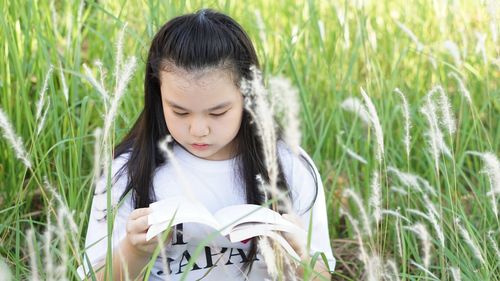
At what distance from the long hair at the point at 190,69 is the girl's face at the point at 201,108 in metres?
0.03

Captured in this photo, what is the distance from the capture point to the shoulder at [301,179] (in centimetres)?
204

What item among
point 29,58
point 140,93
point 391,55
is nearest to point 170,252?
point 140,93

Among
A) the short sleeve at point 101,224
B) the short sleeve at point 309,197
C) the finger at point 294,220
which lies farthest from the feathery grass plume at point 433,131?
the short sleeve at point 101,224

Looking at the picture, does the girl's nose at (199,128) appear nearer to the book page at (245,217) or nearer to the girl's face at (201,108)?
the girl's face at (201,108)

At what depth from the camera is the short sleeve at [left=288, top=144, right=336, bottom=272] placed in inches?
79.4

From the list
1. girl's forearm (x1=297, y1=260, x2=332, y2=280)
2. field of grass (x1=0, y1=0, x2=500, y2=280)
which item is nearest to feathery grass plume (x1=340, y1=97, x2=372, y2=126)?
field of grass (x1=0, y1=0, x2=500, y2=280)

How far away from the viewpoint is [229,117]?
6.03 ft

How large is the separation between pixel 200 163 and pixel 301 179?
0.25 m

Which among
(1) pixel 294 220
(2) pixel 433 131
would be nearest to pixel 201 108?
(1) pixel 294 220

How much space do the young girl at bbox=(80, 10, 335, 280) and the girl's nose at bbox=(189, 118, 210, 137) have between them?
0.01 meters

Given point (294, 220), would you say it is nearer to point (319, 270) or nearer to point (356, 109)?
point (319, 270)

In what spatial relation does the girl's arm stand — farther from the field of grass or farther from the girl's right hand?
the field of grass

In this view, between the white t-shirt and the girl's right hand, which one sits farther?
the white t-shirt

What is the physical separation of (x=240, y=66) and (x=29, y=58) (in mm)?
1021
